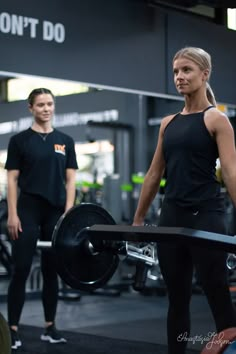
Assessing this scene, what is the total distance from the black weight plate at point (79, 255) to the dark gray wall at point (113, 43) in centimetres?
134

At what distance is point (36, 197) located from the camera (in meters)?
3.84

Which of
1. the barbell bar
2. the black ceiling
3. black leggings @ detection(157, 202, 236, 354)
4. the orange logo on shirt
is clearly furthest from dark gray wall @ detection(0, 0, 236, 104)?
black leggings @ detection(157, 202, 236, 354)

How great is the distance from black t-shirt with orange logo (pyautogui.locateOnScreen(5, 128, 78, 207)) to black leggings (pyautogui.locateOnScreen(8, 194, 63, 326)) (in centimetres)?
6

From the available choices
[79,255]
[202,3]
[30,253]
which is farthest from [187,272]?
[202,3]

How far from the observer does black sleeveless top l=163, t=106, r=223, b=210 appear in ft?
8.64

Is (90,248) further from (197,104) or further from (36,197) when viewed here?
(36,197)

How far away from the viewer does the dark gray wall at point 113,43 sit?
406 centimetres

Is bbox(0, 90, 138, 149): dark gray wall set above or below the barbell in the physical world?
above

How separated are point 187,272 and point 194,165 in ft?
1.34

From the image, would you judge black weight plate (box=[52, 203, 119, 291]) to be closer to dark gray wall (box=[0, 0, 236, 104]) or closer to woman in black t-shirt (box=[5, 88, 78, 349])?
woman in black t-shirt (box=[5, 88, 78, 349])

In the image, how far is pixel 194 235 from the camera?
82.9 inches

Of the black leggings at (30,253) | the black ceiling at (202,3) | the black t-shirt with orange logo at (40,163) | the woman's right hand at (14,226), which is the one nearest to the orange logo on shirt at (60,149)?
the black t-shirt with orange logo at (40,163)

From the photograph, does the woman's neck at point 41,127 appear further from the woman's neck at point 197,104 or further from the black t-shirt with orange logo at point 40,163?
the woman's neck at point 197,104

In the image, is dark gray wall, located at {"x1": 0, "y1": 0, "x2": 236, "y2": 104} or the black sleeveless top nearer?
the black sleeveless top
